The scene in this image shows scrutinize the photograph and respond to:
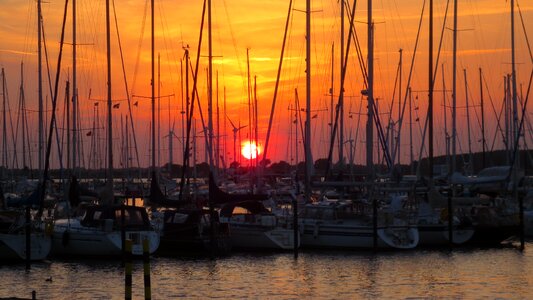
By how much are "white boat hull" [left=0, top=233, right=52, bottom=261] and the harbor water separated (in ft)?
1.59

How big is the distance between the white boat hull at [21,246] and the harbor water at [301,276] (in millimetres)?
486

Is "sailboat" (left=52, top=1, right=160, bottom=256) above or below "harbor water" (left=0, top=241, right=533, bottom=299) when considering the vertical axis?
above

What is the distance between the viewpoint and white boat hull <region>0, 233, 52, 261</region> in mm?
42938

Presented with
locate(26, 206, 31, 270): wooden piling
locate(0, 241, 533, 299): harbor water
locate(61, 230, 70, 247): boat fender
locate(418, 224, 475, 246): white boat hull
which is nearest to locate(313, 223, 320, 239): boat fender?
locate(0, 241, 533, 299): harbor water

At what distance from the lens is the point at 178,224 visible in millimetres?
46688

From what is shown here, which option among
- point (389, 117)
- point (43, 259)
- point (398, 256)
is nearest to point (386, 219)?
point (398, 256)

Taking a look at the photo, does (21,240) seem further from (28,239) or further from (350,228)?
(350,228)

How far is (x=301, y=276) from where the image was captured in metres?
40.4

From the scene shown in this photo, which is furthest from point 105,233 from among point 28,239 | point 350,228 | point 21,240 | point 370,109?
point 370,109

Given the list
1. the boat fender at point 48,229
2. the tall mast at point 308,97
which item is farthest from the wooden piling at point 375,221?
the boat fender at point 48,229

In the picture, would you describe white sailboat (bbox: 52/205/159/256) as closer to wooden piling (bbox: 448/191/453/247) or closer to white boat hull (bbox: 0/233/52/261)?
white boat hull (bbox: 0/233/52/261)

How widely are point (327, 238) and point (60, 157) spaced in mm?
31127

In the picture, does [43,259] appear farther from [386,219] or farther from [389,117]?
[389,117]

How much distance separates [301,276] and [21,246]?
1249 cm
